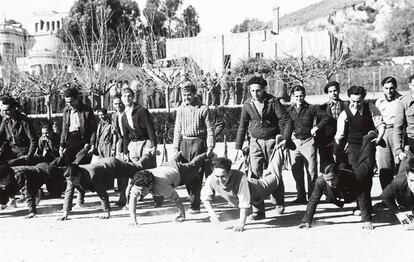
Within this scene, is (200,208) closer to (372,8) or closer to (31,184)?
(31,184)

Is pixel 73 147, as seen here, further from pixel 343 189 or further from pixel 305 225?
pixel 343 189

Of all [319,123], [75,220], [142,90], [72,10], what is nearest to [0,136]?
[75,220]

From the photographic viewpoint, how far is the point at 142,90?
32438mm

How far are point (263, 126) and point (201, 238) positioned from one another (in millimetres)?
2059

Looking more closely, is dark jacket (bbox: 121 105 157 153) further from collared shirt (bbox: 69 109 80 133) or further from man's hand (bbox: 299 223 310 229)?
man's hand (bbox: 299 223 310 229)

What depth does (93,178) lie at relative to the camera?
7.50 meters

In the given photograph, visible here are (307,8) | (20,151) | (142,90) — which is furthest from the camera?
(307,8)

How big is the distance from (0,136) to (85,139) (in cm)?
141

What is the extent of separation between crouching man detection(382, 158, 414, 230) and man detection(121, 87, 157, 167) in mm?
3540

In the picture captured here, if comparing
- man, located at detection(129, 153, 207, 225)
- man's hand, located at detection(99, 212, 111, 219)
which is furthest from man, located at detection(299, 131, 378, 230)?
man's hand, located at detection(99, 212, 111, 219)

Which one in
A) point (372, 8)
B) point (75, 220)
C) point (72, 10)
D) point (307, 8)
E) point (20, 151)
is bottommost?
point (75, 220)

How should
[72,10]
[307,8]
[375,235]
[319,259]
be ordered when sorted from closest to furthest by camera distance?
[319,259] < [375,235] < [72,10] < [307,8]

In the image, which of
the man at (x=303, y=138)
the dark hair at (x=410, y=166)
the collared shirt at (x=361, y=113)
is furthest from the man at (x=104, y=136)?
the dark hair at (x=410, y=166)

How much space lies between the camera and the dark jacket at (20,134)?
8.52m
